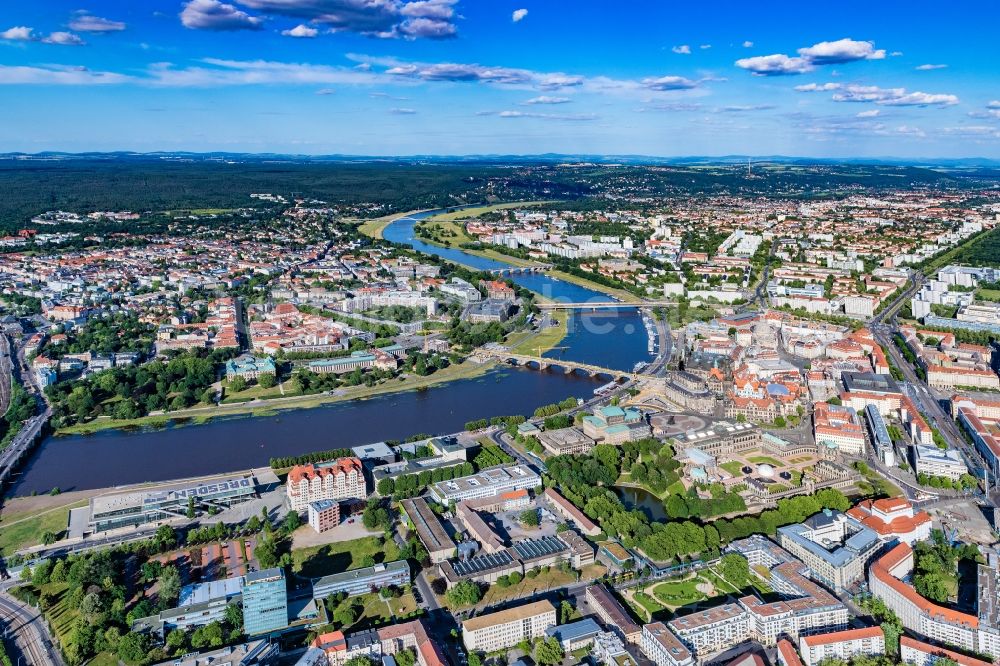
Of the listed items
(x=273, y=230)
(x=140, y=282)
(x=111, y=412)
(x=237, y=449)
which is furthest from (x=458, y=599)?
(x=273, y=230)

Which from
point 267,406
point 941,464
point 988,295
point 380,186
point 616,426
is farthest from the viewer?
point 380,186

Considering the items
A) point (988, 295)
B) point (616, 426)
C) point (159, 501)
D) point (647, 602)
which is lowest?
point (647, 602)

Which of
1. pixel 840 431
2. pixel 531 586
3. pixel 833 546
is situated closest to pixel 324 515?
pixel 531 586

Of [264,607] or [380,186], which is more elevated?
[380,186]

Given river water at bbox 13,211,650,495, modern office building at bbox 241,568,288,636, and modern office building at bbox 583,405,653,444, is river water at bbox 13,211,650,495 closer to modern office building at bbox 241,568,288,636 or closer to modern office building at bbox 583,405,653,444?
modern office building at bbox 583,405,653,444

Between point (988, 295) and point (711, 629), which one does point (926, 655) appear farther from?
point (988, 295)

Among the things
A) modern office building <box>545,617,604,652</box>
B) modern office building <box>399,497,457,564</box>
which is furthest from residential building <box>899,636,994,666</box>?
modern office building <box>399,497,457,564</box>
